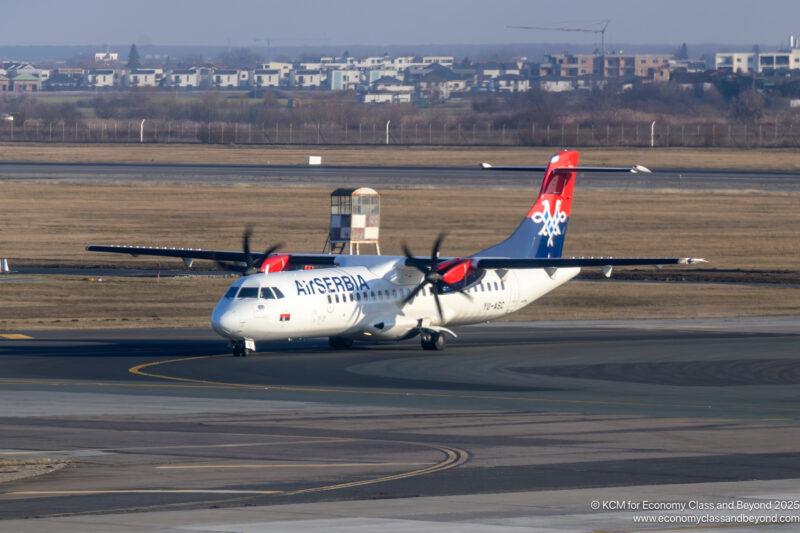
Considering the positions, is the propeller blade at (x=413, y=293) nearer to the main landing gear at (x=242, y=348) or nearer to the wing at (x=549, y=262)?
the wing at (x=549, y=262)

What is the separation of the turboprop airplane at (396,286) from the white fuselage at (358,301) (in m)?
0.03

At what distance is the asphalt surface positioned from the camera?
106 metres

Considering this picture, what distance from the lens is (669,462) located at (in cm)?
2344

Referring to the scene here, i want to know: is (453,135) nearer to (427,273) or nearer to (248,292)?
(427,273)

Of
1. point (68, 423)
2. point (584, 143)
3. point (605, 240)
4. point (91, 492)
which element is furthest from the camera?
point (584, 143)

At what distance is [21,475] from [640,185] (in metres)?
89.5

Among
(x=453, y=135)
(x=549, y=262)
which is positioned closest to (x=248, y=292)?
(x=549, y=262)

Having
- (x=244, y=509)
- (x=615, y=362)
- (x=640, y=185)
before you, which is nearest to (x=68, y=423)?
(x=244, y=509)

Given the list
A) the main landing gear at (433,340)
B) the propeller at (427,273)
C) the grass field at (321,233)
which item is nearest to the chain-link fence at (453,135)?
the grass field at (321,233)

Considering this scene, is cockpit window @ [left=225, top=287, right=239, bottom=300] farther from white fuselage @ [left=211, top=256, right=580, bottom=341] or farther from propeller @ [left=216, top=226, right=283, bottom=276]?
propeller @ [left=216, top=226, right=283, bottom=276]

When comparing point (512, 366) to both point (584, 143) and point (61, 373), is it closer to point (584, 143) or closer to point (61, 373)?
point (61, 373)

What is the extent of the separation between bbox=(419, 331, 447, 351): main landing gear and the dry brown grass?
7869 cm

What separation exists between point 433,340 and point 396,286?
2078mm

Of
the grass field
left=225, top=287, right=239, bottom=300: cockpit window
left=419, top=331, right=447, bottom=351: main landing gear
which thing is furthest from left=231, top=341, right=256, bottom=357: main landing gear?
the grass field
